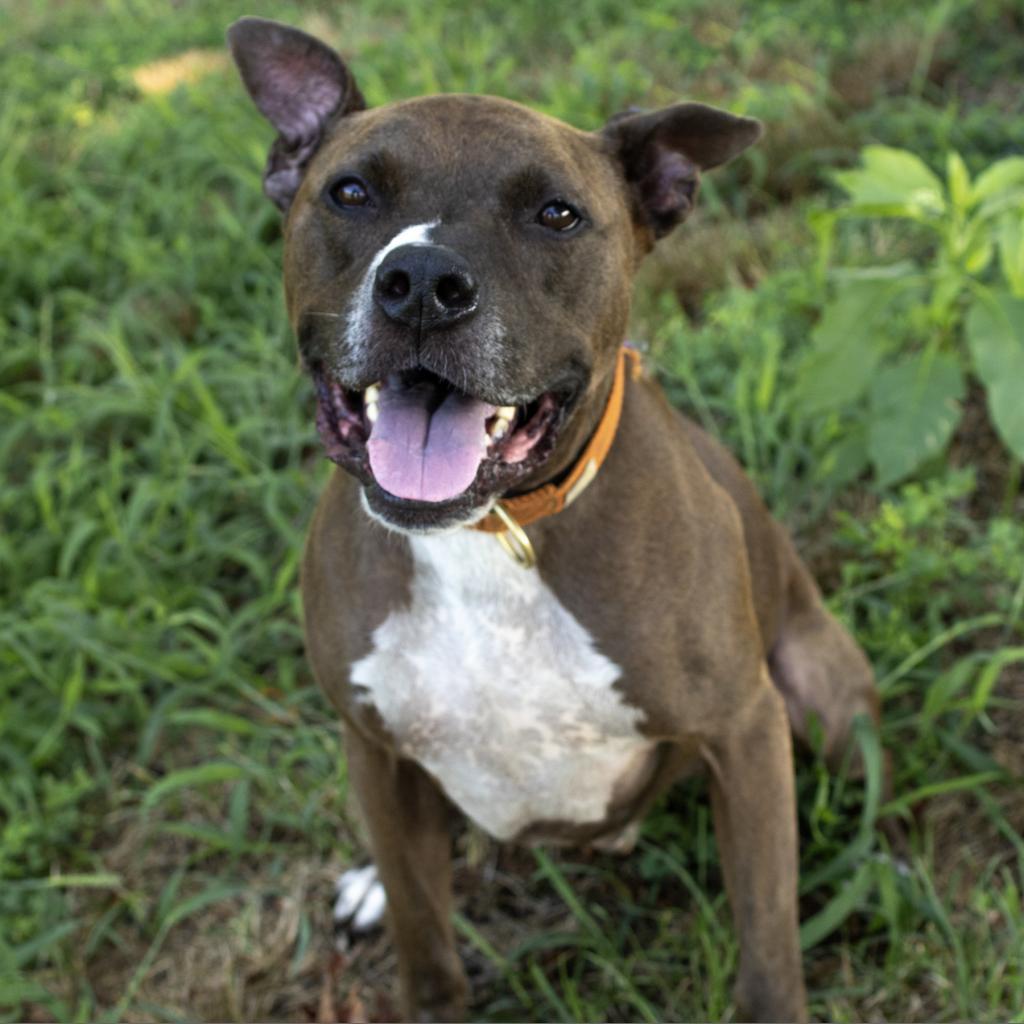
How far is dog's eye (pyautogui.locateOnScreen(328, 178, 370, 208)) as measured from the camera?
8.15 ft

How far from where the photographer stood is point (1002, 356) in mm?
3449

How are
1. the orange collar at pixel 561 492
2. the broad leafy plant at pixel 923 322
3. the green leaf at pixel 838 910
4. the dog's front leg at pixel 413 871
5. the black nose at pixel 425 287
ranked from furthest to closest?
the broad leafy plant at pixel 923 322
the green leaf at pixel 838 910
the dog's front leg at pixel 413 871
the orange collar at pixel 561 492
the black nose at pixel 425 287

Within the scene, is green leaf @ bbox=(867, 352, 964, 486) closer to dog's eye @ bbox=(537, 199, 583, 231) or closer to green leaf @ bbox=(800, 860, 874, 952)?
green leaf @ bbox=(800, 860, 874, 952)

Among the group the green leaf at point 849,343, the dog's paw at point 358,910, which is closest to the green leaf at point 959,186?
the green leaf at point 849,343

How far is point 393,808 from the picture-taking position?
2955 millimetres

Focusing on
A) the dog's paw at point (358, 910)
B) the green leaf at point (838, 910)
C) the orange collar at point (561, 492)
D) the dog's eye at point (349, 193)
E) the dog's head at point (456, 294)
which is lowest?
the green leaf at point (838, 910)

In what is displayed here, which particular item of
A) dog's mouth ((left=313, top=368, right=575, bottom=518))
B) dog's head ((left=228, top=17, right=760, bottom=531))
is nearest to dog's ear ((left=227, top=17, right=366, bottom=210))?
dog's head ((left=228, top=17, right=760, bottom=531))

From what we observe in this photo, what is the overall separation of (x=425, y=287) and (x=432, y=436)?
0.96ft

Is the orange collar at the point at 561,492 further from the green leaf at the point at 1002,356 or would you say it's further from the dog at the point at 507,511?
the green leaf at the point at 1002,356

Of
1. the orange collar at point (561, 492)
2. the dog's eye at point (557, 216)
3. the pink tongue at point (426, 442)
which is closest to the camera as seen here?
the pink tongue at point (426, 442)

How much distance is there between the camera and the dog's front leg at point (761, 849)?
2750 millimetres

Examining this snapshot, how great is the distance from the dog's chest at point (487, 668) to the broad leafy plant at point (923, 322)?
3.83 feet

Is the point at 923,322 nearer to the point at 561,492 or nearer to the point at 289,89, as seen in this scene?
the point at 561,492

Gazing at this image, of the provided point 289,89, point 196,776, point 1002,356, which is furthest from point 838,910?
point 289,89
